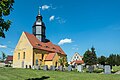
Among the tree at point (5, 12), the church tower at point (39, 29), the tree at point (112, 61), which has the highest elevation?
the church tower at point (39, 29)

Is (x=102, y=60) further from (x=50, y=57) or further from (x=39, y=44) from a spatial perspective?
(x=39, y=44)

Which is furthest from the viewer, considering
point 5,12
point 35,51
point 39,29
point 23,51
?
point 39,29

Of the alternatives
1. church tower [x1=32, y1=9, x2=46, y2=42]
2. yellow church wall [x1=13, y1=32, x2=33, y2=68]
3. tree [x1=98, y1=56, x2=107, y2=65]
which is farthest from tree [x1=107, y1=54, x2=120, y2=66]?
yellow church wall [x1=13, y1=32, x2=33, y2=68]

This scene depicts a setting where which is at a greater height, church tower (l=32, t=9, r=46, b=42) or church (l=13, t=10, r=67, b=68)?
church tower (l=32, t=9, r=46, b=42)

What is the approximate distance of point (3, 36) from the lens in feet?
Answer: 63.6

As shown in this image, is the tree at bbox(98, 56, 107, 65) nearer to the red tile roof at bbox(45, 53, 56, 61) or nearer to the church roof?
the church roof

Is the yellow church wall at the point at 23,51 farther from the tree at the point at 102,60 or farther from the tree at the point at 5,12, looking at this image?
the tree at the point at 5,12

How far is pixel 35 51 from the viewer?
58.6 metres

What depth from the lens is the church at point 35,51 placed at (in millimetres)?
58188

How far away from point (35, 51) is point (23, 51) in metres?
3.74

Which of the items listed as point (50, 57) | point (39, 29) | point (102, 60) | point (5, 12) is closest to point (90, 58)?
point (102, 60)

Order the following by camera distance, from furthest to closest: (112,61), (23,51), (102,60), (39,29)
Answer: (102,60), (112,61), (39,29), (23,51)

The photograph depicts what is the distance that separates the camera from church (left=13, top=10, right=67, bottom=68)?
2291 inches

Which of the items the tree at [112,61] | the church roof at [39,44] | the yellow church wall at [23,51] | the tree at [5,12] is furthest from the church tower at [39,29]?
the tree at [5,12]
